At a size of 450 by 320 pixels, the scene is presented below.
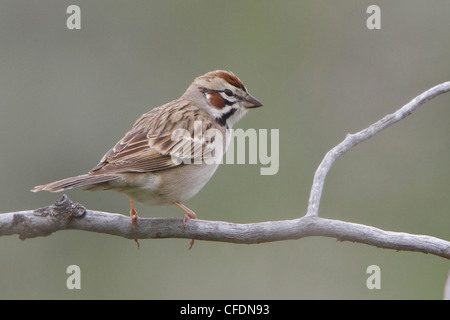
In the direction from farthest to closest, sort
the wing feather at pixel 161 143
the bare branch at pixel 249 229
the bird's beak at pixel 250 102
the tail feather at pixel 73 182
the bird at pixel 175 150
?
the bird's beak at pixel 250 102, the wing feather at pixel 161 143, the bird at pixel 175 150, the tail feather at pixel 73 182, the bare branch at pixel 249 229

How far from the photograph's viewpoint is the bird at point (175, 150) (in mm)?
5888

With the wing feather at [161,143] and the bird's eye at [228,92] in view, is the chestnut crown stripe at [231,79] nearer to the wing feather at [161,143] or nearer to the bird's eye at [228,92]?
the bird's eye at [228,92]

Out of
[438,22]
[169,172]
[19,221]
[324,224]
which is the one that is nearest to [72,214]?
[19,221]

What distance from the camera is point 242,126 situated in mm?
9555

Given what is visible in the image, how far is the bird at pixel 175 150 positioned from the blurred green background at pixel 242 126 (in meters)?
2.58

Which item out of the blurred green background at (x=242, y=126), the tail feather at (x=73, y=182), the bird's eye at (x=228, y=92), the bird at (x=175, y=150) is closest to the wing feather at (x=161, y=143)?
the bird at (x=175, y=150)

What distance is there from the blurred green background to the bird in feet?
8.47

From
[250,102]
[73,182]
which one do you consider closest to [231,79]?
[250,102]

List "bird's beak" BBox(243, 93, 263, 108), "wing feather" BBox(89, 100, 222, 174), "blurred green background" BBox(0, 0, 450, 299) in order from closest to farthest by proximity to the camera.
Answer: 1. "wing feather" BBox(89, 100, 222, 174)
2. "bird's beak" BBox(243, 93, 263, 108)
3. "blurred green background" BBox(0, 0, 450, 299)

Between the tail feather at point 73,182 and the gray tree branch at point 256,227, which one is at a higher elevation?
the tail feather at point 73,182

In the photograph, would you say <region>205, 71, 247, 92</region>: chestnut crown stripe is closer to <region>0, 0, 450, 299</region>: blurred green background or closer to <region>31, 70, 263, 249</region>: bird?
<region>31, 70, 263, 249</region>: bird

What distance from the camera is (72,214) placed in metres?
5.26

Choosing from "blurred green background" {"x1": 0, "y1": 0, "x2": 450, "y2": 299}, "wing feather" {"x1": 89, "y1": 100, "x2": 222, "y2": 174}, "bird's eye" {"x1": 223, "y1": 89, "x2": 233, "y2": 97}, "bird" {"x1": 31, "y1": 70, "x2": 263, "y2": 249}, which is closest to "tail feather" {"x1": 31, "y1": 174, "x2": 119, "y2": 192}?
"bird" {"x1": 31, "y1": 70, "x2": 263, "y2": 249}

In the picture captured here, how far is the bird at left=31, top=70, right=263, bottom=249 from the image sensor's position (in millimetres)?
5888
